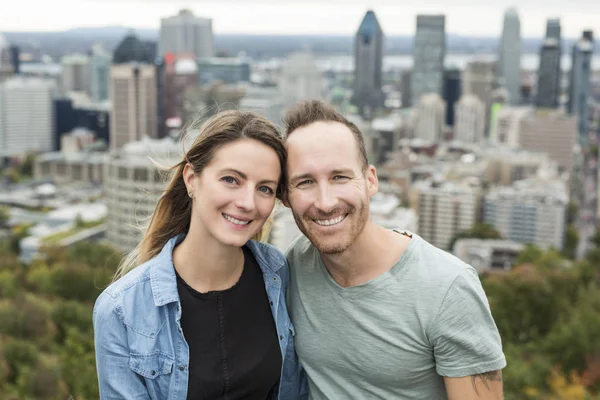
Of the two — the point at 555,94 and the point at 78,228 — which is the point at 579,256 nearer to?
the point at 78,228

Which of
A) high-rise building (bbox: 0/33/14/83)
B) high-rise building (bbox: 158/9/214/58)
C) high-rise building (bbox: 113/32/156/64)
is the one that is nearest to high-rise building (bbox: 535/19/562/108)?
high-rise building (bbox: 158/9/214/58)

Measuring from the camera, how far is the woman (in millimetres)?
1848

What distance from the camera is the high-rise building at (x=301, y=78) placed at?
172 ft

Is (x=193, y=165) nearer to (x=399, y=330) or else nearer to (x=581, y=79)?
(x=399, y=330)

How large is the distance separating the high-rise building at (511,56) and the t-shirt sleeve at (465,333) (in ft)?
254

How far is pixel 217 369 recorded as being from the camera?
1918mm

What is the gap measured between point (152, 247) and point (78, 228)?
25.3 meters

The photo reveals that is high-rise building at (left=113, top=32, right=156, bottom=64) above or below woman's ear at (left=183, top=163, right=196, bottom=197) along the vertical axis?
above

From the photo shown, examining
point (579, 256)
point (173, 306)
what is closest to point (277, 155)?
point (173, 306)

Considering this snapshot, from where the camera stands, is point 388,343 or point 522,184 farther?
point 522,184

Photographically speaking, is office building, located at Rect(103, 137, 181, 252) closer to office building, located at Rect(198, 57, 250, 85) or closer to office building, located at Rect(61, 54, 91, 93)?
office building, located at Rect(198, 57, 250, 85)

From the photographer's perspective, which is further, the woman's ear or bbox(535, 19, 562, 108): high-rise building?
bbox(535, 19, 562, 108): high-rise building

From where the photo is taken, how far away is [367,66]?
52938 mm

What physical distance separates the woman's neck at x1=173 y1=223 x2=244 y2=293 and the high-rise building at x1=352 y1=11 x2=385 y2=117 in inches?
1983
